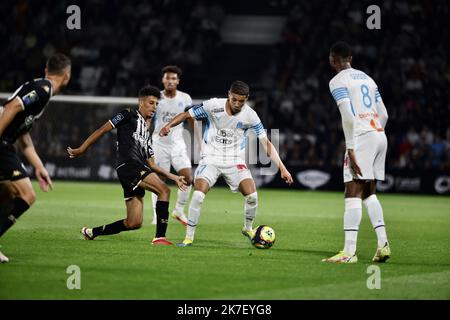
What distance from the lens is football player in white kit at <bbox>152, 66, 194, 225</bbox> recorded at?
45.3 feet

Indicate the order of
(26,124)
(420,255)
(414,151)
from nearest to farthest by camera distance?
(26,124), (420,255), (414,151)

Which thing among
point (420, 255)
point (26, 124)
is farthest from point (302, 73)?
point (26, 124)

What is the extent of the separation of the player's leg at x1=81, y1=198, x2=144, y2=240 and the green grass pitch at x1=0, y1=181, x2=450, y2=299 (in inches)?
7.0

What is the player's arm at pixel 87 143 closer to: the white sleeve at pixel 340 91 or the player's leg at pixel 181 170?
the white sleeve at pixel 340 91

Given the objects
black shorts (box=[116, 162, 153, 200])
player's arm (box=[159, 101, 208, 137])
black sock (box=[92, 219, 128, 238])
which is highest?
player's arm (box=[159, 101, 208, 137])

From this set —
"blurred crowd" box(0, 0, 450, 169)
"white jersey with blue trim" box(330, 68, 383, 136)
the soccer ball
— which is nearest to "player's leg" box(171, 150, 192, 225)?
the soccer ball

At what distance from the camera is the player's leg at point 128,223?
10766 millimetres

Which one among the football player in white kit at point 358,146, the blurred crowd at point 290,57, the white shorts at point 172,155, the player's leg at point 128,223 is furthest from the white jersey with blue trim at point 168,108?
the blurred crowd at point 290,57

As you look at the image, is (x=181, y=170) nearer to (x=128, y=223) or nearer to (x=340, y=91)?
(x=128, y=223)

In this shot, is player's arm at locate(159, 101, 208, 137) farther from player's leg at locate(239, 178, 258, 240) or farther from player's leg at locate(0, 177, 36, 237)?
player's leg at locate(0, 177, 36, 237)
